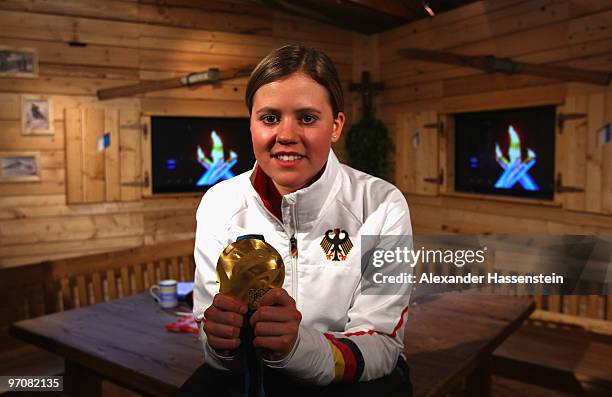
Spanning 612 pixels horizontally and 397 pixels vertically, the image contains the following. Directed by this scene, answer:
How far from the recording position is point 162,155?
5555 mm

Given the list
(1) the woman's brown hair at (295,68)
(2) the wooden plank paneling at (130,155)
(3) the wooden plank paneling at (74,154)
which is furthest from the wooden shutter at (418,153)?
(1) the woman's brown hair at (295,68)

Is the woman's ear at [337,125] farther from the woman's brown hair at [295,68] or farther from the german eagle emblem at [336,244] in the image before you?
the german eagle emblem at [336,244]

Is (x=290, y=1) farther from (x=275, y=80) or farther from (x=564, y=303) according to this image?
(x=275, y=80)

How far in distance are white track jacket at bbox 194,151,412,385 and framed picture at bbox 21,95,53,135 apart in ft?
13.6

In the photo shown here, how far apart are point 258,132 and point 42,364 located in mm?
2228

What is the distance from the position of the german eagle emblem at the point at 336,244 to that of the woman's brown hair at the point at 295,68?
292 mm

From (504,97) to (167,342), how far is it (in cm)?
410

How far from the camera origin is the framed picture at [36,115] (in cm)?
487

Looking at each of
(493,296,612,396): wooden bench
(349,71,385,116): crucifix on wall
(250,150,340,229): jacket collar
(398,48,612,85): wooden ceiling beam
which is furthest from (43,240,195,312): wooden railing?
(349,71,385,116): crucifix on wall

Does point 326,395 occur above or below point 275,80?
below

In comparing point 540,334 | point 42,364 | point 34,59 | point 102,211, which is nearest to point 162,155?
point 102,211

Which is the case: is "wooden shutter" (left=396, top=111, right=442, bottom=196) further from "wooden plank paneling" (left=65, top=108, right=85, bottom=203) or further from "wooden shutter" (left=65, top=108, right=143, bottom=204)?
"wooden plank paneling" (left=65, top=108, right=85, bottom=203)

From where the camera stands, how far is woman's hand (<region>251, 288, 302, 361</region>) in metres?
0.85

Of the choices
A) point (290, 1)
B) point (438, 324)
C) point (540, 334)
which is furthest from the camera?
point (290, 1)
